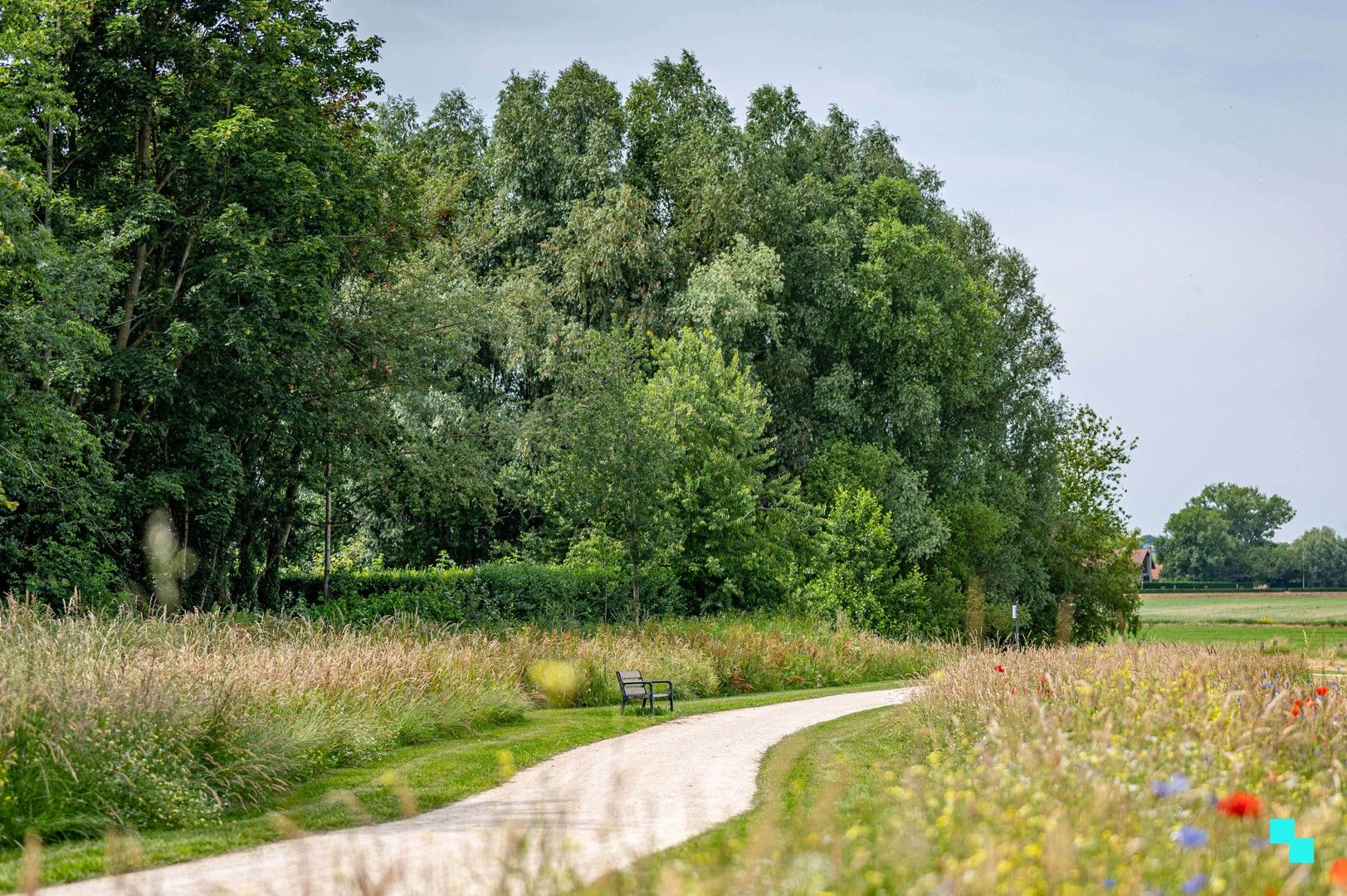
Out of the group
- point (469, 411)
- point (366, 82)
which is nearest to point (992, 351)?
point (469, 411)

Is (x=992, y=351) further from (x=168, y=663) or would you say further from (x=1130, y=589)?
(x=168, y=663)

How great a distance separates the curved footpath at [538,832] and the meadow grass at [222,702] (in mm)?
1566

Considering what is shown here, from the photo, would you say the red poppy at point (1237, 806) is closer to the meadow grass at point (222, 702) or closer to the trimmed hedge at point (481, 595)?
the meadow grass at point (222, 702)

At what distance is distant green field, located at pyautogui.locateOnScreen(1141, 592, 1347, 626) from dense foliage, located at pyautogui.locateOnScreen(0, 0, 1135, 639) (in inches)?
1118

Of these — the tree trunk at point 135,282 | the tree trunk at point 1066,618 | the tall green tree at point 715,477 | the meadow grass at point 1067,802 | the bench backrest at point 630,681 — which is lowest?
the tree trunk at point 1066,618

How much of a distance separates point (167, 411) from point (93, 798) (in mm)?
17806

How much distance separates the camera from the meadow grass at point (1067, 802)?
16.2 ft

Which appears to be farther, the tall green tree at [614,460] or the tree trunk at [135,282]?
the tall green tree at [614,460]

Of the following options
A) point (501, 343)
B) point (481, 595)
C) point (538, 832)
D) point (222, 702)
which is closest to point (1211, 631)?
point (501, 343)

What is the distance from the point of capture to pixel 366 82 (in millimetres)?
28422

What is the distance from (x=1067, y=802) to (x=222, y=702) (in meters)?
7.58

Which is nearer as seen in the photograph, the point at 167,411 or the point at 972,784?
the point at 972,784

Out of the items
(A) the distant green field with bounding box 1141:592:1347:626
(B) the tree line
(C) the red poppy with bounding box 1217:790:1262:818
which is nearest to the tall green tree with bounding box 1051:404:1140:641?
(A) the distant green field with bounding box 1141:592:1347:626

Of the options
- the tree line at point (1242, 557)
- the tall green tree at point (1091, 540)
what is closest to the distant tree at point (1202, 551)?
the tree line at point (1242, 557)
